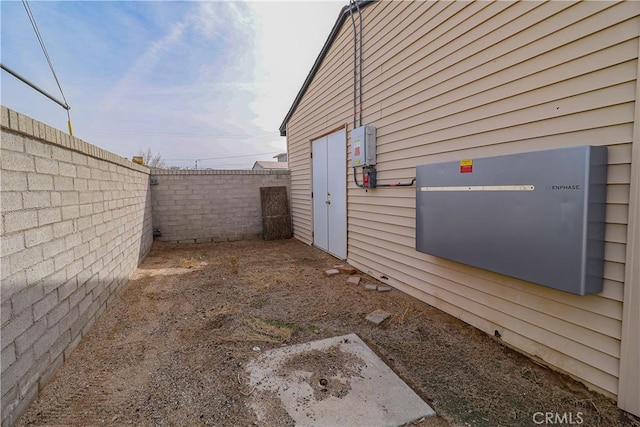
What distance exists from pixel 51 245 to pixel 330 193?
158 inches

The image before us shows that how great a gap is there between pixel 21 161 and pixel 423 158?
325cm

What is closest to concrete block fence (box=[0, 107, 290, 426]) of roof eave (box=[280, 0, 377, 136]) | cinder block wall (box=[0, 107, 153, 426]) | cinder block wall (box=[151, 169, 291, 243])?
cinder block wall (box=[0, 107, 153, 426])

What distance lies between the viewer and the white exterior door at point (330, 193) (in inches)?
191

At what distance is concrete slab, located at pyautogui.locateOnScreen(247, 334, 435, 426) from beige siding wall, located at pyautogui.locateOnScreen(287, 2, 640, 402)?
44.6 inches

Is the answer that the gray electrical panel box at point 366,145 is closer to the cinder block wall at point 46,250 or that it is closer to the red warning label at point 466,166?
the red warning label at point 466,166

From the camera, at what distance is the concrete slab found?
4.97ft

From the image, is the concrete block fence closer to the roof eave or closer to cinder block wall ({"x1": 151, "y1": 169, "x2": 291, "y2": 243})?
cinder block wall ({"x1": 151, "y1": 169, "x2": 291, "y2": 243})

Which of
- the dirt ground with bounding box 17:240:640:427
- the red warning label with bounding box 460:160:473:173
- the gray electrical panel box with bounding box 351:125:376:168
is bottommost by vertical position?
the dirt ground with bounding box 17:240:640:427

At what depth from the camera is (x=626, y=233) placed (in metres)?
1.58

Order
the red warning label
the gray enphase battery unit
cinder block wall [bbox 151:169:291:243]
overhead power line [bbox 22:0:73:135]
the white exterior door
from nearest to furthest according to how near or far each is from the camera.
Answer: the gray enphase battery unit < the red warning label < overhead power line [bbox 22:0:73:135] < the white exterior door < cinder block wall [bbox 151:169:291:243]

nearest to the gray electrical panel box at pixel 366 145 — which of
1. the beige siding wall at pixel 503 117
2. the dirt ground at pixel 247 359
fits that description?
the beige siding wall at pixel 503 117

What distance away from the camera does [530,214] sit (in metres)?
1.86

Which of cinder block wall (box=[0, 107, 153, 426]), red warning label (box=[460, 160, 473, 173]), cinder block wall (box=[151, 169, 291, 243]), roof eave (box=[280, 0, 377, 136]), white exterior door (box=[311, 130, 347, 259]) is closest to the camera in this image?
cinder block wall (box=[0, 107, 153, 426])

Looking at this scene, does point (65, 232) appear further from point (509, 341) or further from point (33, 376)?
point (509, 341)
